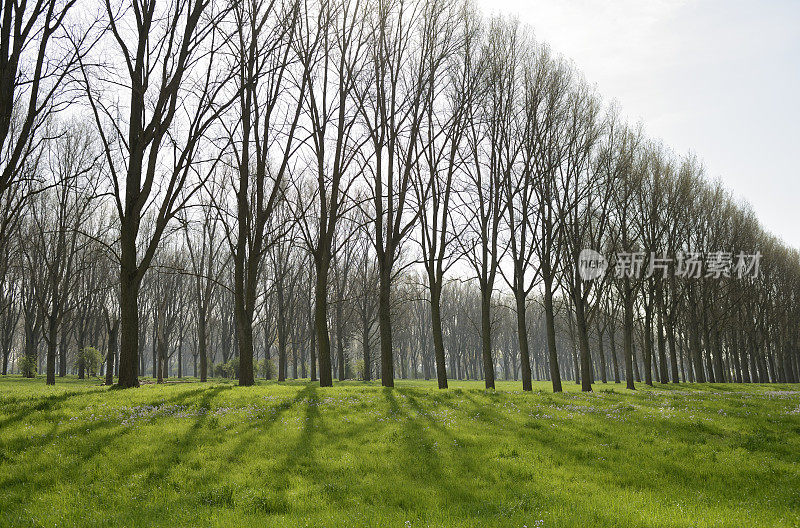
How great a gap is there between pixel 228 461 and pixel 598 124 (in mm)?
25238

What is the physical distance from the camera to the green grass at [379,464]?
21.1ft

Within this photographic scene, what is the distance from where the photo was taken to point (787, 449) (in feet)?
32.7

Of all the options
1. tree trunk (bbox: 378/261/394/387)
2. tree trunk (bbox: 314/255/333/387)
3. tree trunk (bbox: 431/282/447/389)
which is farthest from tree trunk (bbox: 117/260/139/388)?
tree trunk (bbox: 431/282/447/389)

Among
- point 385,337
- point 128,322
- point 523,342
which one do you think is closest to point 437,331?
point 385,337

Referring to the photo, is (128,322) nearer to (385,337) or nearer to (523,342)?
(385,337)

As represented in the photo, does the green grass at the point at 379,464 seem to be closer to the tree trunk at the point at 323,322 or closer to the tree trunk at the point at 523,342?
the tree trunk at the point at 323,322

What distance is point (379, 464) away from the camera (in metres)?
8.45

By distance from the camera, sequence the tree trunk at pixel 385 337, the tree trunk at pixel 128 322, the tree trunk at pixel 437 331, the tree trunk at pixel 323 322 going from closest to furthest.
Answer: the tree trunk at pixel 128 322 < the tree trunk at pixel 323 322 < the tree trunk at pixel 385 337 < the tree trunk at pixel 437 331

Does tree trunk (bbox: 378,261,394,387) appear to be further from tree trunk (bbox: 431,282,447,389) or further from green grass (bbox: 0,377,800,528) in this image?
green grass (bbox: 0,377,800,528)

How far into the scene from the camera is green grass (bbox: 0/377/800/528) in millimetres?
6430

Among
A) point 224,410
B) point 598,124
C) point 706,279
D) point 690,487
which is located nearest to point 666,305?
point 706,279

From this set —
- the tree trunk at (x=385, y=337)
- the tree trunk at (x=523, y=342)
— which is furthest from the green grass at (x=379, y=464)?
the tree trunk at (x=523, y=342)

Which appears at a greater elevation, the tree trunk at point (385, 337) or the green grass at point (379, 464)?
the tree trunk at point (385, 337)

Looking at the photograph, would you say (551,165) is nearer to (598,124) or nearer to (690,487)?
(598,124)
